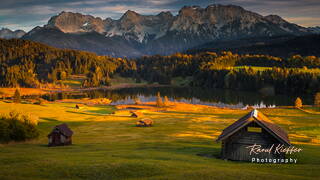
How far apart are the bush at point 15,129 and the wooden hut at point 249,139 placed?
128 feet

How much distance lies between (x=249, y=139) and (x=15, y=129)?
43044mm

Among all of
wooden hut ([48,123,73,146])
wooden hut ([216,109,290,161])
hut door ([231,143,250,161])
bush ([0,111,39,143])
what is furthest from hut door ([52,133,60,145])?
hut door ([231,143,250,161])

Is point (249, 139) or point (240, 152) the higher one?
point (249, 139)

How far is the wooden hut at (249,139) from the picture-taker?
36.3 m

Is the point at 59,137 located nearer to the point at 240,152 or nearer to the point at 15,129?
the point at 15,129

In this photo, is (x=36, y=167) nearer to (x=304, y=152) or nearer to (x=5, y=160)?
(x=5, y=160)

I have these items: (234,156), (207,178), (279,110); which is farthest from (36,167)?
Answer: (279,110)

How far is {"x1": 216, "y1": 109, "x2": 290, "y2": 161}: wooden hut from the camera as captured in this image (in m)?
36.3

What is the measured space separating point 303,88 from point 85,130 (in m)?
156

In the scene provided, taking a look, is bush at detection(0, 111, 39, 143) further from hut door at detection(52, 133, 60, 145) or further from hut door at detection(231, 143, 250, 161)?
hut door at detection(231, 143, 250, 161)

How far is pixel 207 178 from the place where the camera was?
24.0 meters

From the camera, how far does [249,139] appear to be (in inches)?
1470
